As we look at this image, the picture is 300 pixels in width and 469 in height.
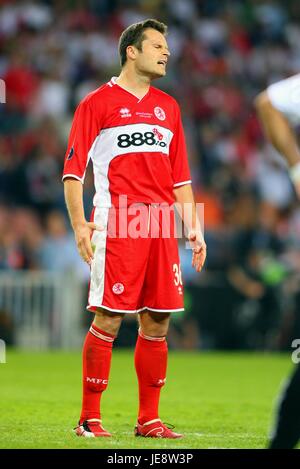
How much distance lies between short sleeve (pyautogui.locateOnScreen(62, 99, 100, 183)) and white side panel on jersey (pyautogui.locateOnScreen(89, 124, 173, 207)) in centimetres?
9

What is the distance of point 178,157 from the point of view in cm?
724

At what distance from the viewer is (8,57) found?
1847cm

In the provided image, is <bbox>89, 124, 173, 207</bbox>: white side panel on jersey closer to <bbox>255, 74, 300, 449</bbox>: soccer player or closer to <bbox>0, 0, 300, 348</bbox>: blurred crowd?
<bbox>255, 74, 300, 449</bbox>: soccer player

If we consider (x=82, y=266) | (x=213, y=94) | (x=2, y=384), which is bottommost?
(x=2, y=384)

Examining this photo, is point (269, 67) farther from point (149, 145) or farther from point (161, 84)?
point (149, 145)

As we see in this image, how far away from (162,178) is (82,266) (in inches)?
347

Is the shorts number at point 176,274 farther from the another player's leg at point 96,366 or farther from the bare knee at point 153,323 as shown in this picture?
the another player's leg at point 96,366

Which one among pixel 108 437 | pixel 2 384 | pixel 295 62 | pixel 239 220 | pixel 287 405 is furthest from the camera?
pixel 295 62

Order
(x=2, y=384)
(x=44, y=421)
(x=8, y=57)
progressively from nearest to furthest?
(x=44, y=421), (x=2, y=384), (x=8, y=57)

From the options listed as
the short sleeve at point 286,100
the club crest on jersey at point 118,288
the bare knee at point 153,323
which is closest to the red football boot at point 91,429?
the bare knee at point 153,323

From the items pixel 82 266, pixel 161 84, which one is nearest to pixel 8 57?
pixel 161 84

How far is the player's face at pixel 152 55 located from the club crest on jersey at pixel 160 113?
0.21m

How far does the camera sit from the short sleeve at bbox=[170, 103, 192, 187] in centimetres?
720

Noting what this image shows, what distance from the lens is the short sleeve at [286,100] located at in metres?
5.11
